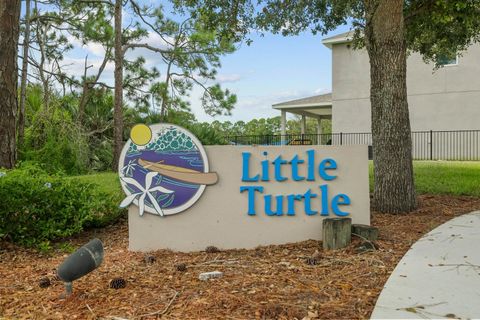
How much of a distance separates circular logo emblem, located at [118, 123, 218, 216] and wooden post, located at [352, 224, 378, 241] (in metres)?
1.60

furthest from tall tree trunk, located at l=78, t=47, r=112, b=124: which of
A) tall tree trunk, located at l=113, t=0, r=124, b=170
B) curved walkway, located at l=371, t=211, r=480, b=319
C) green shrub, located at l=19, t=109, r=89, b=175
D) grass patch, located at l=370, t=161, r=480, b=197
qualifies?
curved walkway, located at l=371, t=211, r=480, b=319

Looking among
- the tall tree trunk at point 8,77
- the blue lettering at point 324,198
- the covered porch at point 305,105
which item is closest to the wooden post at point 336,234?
the blue lettering at point 324,198

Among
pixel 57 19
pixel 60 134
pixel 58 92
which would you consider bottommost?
Result: pixel 60 134

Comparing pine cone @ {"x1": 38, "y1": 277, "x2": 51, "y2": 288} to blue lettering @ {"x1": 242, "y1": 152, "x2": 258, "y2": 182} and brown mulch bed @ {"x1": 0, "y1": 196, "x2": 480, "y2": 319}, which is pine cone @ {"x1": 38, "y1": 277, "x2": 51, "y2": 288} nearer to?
brown mulch bed @ {"x1": 0, "y1": 196, "x2": 480, "y2": 319}

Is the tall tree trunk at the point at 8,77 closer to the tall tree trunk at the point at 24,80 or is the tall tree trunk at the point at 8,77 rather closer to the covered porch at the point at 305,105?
the tall tree trunk at the point at 24,80

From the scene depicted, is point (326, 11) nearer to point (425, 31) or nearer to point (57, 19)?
point (425, 31)

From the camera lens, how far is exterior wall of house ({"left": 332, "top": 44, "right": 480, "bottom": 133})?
62.5 feet

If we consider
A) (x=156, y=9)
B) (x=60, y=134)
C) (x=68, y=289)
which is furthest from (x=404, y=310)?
(x=156, y=9)

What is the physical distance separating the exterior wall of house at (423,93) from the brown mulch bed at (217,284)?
15.4 m

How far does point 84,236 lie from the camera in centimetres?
605

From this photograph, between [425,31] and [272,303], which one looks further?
[425,31]

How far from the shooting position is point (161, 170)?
204 inches

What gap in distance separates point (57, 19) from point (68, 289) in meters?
14.8

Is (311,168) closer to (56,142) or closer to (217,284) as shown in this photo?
(217,284)
